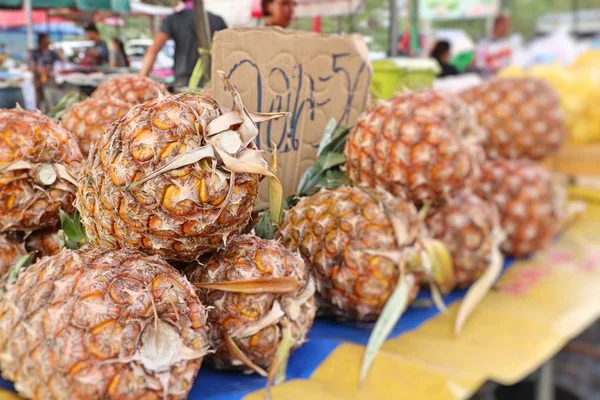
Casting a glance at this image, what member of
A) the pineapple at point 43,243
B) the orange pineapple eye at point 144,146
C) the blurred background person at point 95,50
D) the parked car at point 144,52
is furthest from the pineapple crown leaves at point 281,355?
the blurred background person at point 95,50

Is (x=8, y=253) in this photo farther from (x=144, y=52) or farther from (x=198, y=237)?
(x=144, y=52)

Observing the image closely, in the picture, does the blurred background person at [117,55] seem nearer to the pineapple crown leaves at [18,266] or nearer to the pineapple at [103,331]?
the pineapple crown leaves at [18,266]

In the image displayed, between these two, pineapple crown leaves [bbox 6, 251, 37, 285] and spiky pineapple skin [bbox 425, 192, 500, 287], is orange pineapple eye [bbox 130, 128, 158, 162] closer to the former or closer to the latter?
pineapple crown leaves [bbox 6, 251, 37, 285]

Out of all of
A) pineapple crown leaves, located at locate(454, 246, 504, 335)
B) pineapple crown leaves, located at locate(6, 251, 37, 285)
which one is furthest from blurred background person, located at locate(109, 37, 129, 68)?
pineapple crown leaves, located at locate(454, 246, 504, 335)

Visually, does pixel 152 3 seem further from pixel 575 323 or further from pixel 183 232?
pixel 575 323

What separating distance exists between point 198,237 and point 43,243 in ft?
1.44

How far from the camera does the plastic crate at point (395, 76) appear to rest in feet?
6.61

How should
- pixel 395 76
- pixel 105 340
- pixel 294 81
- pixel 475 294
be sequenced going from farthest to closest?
1. pixel 395 76
2. pixel 475 294
3. pixel 294 81
4. pixel 105 340

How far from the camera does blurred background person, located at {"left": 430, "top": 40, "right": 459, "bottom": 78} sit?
15.1 feet

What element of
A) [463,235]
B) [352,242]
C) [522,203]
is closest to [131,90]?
[352,242]

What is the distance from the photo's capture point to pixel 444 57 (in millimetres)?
4648

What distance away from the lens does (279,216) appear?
3.41 ft

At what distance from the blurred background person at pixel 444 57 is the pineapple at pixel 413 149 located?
3.46 m

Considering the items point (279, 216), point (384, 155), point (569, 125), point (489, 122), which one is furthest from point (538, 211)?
point (279, 216)
